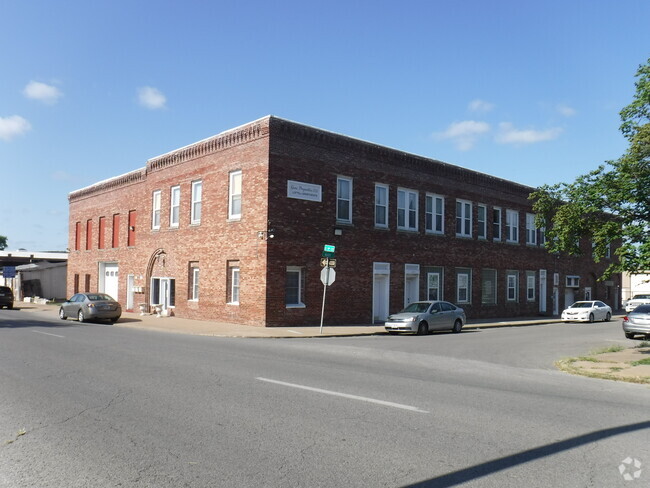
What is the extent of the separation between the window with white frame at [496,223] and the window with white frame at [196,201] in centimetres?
1795

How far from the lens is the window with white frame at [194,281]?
27.9 meters

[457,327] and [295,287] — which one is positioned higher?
[295,287]

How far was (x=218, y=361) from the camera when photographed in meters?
12.3

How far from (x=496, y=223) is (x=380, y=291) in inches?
448

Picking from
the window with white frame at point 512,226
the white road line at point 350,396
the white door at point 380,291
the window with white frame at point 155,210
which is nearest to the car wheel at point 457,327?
the white door at point 380,291

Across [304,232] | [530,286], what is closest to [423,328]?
[304,232]

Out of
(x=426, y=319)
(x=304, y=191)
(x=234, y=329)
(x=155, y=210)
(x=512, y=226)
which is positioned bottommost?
(x=234, y=329)

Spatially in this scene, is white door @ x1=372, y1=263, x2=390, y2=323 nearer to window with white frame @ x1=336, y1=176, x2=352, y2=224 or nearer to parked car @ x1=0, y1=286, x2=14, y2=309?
window with white frame @ x1=336, y1=176, x2=352, y2=224

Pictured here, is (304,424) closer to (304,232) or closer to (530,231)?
(304,232)

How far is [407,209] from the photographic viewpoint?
29.6m

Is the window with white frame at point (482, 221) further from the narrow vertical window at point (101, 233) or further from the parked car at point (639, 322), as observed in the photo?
the narrow vertical window at point (101, 233)

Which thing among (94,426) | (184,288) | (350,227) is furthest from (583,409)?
(184,288)

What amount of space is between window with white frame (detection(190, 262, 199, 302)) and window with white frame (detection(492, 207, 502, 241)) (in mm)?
18205

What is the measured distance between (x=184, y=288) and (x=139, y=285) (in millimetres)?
→ 5464
